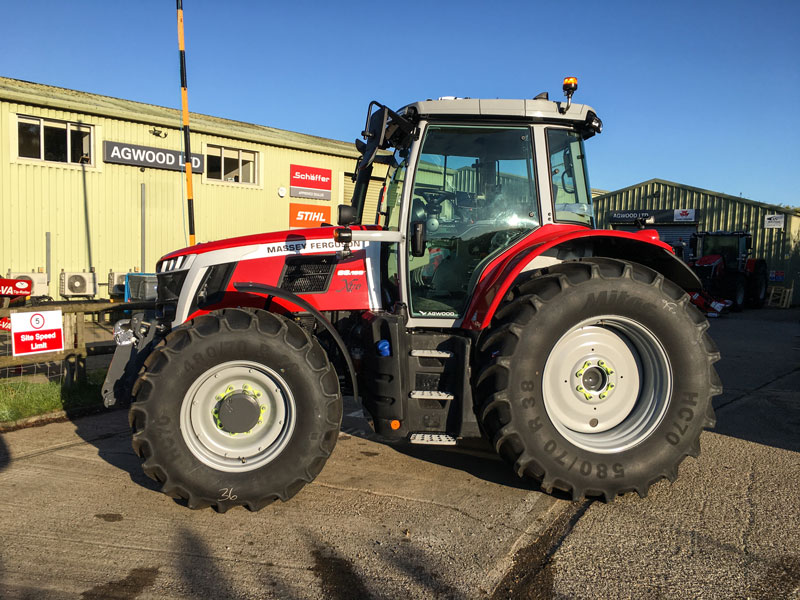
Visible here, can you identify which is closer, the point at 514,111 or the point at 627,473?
the point at 627,473

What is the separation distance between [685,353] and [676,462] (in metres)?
0.65

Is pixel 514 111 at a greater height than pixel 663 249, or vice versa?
pixel 514 111

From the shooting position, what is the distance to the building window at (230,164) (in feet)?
45.8

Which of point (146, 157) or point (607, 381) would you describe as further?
point (146, 157)

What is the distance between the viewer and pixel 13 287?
375 inches

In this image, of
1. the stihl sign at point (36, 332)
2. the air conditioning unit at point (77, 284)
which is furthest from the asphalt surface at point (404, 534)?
the air conditioning unit at point (77, 284)

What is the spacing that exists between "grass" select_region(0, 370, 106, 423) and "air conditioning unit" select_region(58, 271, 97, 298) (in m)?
6.41

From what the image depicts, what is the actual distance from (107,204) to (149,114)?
2.07 m

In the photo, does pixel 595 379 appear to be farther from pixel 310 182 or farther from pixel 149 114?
pixel 310 182

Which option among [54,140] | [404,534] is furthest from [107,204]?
[404,534]

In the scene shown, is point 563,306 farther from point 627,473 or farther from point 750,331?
point 750,331

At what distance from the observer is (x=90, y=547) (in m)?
3.05

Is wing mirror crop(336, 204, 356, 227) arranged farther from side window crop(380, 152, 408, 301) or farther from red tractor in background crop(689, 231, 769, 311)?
red tractor in background crop(689, 231, 769, 311)

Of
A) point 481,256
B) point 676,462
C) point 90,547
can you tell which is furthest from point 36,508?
point 676,462
